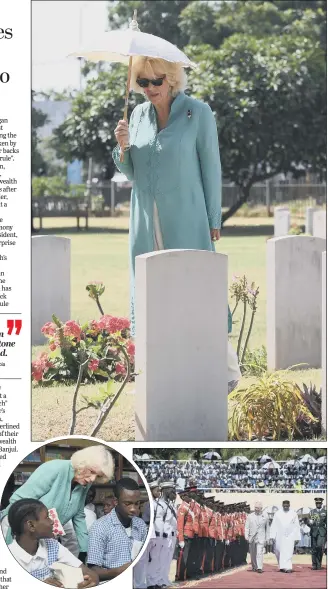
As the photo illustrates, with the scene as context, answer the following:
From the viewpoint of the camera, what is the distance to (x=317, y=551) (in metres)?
5.41

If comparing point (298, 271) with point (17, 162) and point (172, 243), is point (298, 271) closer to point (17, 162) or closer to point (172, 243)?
point (172, 243)

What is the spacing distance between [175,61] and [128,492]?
7.17 feet

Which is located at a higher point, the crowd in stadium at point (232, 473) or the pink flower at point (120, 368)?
the pink flower at point (120, 368)

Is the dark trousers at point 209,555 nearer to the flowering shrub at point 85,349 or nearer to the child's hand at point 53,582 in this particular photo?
the child's hand at point 53,582

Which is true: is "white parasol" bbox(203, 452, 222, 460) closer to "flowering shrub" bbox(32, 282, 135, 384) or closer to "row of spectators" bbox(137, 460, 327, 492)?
"row of spectators" bbox(137, 460, 327, 492)

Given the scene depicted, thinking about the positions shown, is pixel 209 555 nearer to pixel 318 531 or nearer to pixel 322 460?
pixel 318 531

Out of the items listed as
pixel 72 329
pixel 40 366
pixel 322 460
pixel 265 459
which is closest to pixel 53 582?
pixel 265 459

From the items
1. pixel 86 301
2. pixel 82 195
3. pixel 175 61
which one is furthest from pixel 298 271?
pixel 82 195

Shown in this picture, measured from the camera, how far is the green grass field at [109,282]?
705cm

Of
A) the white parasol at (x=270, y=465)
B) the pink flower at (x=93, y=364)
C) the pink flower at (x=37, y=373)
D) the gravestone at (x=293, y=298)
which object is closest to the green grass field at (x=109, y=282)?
the pink flower at (x=37, y=373)

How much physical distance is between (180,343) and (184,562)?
1106 millimetres

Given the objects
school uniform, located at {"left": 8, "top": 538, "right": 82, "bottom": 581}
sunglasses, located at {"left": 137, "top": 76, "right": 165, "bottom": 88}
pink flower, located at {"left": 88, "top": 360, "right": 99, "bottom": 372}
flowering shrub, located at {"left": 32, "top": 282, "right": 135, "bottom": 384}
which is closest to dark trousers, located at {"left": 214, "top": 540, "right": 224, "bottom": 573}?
school uniform, located at {"left": 8, "top": 538, "right": 82, "bottom": 581}

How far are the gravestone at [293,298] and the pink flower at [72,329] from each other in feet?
5.67

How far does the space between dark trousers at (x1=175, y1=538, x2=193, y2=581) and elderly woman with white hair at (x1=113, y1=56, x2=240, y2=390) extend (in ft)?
5.77
